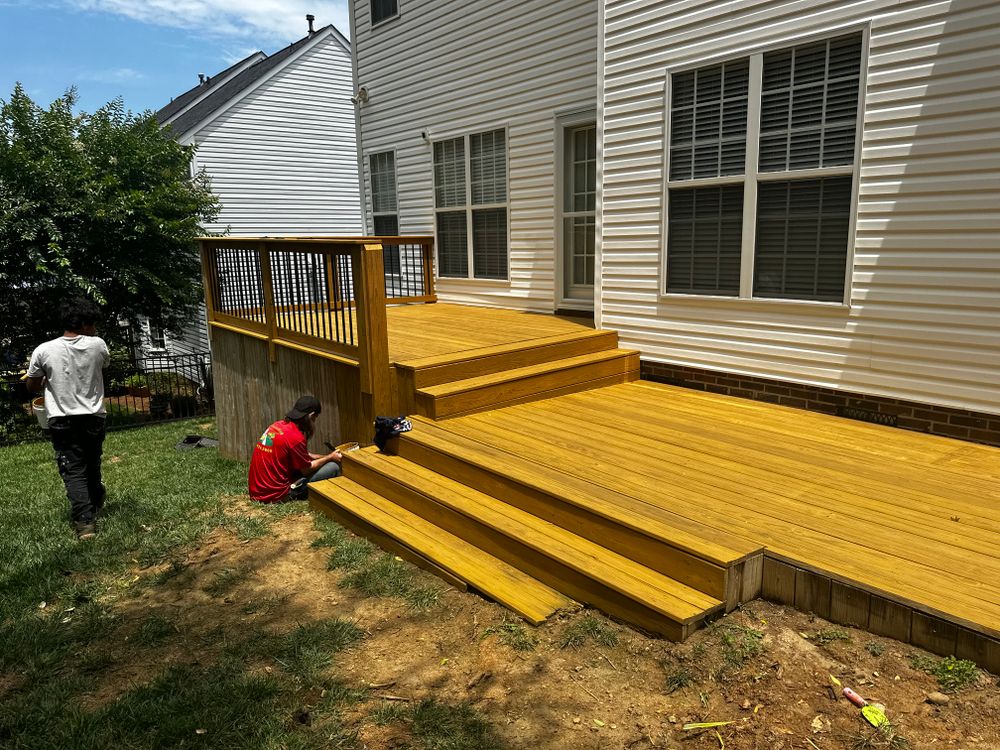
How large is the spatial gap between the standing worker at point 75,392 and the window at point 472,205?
5.03 m

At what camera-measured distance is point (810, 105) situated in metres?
4.92

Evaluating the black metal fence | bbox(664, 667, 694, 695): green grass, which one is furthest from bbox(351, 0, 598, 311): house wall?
bbox(664, 667, 694, 695): green grass

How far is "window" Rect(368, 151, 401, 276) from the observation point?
10.7 m

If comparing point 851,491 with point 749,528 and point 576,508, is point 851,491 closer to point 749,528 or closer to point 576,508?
point 749,528

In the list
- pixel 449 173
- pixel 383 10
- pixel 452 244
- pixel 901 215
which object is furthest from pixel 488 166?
pixel 901 215

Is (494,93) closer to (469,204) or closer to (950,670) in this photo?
(469,204)

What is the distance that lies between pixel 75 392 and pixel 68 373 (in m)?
0.13

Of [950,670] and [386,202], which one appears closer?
[950,670]

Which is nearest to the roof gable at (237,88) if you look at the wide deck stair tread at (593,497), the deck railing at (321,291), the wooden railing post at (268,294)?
the deck railing at (321,291)

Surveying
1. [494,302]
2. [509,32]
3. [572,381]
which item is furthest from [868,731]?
[509,32]

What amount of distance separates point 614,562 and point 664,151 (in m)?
3.91

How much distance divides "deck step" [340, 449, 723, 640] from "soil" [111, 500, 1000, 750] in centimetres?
10

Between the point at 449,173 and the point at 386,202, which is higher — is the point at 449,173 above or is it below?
above

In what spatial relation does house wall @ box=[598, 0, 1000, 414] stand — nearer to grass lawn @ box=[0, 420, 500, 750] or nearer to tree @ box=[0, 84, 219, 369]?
grass lawn @ box=[0, 420, 500, 750]
